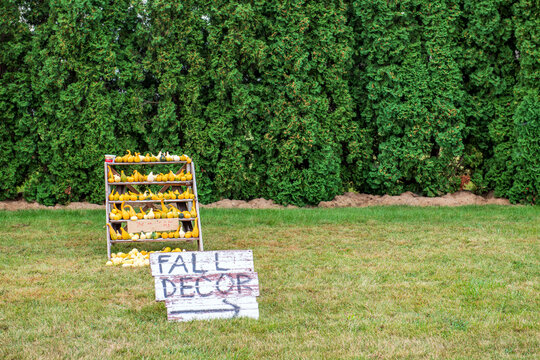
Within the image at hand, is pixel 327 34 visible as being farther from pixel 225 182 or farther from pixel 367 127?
pixel 225 182

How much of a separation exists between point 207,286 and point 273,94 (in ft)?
24.6

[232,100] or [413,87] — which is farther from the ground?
[413,87]

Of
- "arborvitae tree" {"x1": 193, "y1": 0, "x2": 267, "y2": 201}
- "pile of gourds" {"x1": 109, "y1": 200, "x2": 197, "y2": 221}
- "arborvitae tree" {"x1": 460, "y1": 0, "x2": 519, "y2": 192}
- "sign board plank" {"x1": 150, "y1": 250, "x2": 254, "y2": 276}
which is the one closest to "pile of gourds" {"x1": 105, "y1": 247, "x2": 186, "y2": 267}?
"pile of gourds" {"x1": 109, "y1": 200, "x2": 197, "y2": 221}

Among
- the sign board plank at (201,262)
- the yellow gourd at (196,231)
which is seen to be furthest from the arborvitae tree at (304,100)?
the sign board plank at (201,262)

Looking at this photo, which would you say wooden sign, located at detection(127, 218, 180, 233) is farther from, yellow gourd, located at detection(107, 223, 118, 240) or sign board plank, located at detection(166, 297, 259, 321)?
sign board plank, located at detection(166, 297, 259, 321)

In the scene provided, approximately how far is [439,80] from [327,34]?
2649 millimetres

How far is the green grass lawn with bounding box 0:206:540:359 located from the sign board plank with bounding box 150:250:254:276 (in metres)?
0.41

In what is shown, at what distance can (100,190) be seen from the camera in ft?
35.8

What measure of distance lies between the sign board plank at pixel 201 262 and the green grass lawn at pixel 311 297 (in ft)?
1.33

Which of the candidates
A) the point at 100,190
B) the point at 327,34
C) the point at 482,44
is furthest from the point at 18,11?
the point at 482,44

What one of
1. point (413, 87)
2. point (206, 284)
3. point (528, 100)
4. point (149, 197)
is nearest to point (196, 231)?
point (149, 197)

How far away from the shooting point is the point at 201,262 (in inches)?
185

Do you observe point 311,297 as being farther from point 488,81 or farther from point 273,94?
point 488,81

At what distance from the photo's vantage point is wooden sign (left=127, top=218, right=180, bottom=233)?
675 cm
